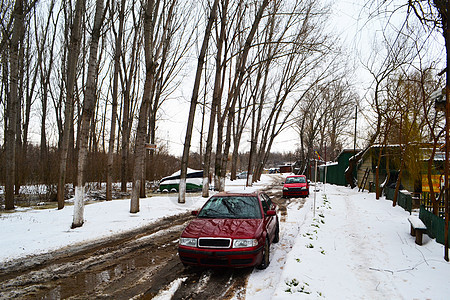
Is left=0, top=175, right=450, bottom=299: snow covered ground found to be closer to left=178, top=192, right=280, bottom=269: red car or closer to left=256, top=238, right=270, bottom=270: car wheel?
left=256, top=238, right=270, bottom=270: car wheel

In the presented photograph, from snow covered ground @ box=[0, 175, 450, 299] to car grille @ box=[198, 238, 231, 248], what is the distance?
2.52 ft

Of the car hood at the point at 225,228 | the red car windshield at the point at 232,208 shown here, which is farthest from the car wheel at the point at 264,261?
the red car windshield at the point at 232,208

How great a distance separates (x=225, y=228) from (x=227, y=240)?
446 millimetres

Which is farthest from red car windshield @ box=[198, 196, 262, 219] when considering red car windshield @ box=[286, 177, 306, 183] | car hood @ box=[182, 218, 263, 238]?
red car windshield @ box=[286, 177, 306, 183]

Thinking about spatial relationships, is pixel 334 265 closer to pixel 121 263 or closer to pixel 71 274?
pixel 121 263

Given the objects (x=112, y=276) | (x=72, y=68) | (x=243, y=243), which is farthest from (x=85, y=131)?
(x=243, y=243)

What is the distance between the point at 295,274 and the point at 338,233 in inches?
180

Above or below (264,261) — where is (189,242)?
above

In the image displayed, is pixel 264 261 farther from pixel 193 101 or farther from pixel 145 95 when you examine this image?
pixel 193 101

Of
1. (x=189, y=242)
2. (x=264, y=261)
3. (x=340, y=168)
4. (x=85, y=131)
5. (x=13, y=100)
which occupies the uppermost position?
(x=13, y=100)

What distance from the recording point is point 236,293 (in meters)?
4.67

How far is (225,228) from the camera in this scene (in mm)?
5699

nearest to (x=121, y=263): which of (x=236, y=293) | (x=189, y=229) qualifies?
(x=189, y=229)

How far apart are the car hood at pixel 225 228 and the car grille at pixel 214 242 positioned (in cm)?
10
